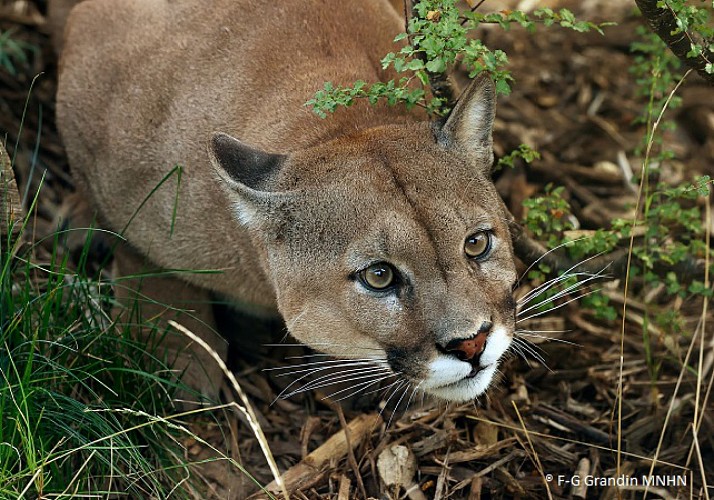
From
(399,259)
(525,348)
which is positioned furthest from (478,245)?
(525,348)

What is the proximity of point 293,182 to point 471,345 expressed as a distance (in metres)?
1.15

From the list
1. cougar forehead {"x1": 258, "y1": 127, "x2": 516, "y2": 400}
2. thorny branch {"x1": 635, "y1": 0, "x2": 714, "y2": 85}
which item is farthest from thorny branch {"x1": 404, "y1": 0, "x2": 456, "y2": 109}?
thorny branch {"x1": 635, "y1": 0, "x2": 714, "y2": 85}

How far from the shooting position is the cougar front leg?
216 inches

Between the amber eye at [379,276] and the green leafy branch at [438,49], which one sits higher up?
the green leafy branch at [438,49]

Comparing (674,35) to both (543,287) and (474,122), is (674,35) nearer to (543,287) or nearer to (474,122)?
(474,122)

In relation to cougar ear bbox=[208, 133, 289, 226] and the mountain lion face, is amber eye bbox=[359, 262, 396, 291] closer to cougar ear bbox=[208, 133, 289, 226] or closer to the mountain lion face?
the mountain lion face

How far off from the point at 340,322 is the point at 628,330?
234 cm

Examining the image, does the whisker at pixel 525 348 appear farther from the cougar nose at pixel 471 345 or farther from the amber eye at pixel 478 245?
the cougar nose at pixel 471 345

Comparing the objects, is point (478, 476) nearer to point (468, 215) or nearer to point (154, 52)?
point (468, 215)

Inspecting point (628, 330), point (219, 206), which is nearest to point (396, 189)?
point (219, 206)

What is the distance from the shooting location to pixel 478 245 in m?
4.39

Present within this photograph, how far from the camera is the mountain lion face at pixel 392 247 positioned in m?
4.17

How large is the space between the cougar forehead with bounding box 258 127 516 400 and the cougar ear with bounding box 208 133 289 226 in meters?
0.08

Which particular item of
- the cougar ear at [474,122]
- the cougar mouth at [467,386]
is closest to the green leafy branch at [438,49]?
the cougar ear at [474,122]
